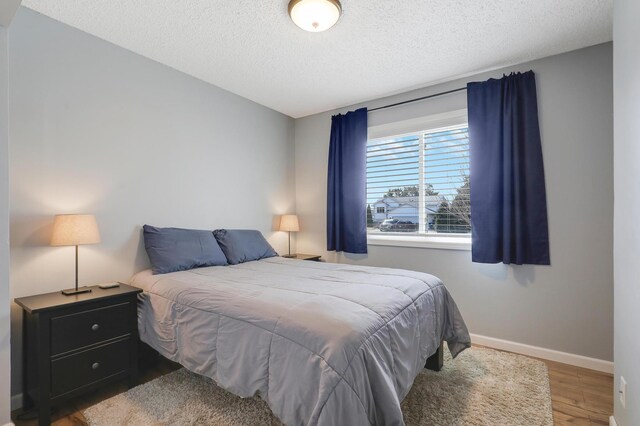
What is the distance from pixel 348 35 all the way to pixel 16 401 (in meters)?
3.32

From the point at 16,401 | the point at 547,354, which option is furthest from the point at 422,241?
the point at 16,401

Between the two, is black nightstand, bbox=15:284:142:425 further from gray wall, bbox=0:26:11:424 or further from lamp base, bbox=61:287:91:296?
gray wall, bbox=0:26:11:424

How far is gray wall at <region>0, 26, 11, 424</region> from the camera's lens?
5.34ft

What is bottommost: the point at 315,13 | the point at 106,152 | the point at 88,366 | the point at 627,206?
the point at 88,366

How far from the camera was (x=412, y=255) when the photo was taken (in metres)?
3.42

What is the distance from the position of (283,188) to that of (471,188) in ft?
7.52

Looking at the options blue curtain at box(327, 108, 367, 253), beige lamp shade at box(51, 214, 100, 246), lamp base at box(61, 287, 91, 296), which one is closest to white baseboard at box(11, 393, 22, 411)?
lamp base at box(61, 287, 91, 296)

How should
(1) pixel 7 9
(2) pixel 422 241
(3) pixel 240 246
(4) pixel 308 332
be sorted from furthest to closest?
(2) pixel 422 241
(3) pixel 240 246
(1) pixel 7 9
(4) pixel 308 332

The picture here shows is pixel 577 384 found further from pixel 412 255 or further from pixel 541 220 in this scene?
pixel 412 255

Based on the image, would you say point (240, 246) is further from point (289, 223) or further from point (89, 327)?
point (89, 327)

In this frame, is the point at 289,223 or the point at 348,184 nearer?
the point at 348,184

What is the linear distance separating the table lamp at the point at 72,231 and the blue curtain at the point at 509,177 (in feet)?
10.2

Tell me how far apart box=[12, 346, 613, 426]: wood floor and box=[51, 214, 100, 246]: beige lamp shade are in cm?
102

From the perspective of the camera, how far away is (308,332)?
1.41 meters
